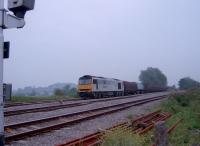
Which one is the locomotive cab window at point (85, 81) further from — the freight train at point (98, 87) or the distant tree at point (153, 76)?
the distant tree at point (153, 76)

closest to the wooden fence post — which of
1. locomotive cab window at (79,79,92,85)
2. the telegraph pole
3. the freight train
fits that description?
the telegraph pole

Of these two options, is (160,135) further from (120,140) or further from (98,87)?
(98,87)

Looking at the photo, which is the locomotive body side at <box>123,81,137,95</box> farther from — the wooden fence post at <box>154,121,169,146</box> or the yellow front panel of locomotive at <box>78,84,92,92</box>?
the wooden fence post at <box>154,121,169,146</box>

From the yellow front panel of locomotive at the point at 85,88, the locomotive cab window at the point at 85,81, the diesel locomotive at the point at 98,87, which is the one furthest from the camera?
the locomotive cab window at the point at 85,81

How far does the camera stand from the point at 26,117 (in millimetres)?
15930

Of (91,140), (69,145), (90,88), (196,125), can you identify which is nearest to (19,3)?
(69,145)

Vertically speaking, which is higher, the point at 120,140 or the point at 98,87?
the point at 98,87

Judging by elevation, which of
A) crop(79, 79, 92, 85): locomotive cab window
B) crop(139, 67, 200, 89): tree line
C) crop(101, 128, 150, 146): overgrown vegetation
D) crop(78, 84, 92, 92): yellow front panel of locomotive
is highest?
crop(139, 67, 200, 89): tree line

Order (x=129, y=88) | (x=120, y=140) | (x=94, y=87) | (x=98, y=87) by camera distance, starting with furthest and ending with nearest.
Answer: (x=129, y=88) < (x=98, y=87) < (x=94, y=87) < (x=120, y=140)

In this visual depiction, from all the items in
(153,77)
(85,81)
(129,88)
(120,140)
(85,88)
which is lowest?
(120,140)

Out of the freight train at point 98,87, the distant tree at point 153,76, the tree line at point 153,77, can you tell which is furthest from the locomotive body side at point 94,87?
the distant tree at point 153,76

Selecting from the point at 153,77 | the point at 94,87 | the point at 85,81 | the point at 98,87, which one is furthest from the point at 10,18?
the point at 153,77

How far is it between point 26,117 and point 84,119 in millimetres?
2839

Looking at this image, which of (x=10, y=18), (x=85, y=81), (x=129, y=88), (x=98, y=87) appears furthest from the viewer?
(x=129, y=88)
